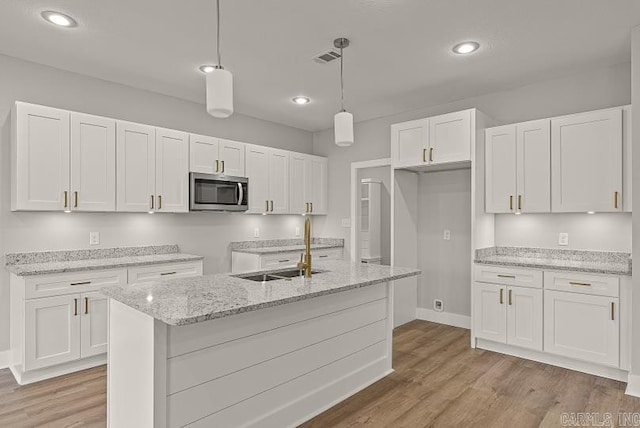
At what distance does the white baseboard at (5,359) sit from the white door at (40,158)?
1298 mm

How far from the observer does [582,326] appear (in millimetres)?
3344

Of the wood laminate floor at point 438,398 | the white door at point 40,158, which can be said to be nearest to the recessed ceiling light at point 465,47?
the wood laminate floor at point 438,398

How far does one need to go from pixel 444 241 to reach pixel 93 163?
410 centimetres

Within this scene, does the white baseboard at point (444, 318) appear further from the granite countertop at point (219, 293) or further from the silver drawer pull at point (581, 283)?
the granite countertop at point (219, 293)

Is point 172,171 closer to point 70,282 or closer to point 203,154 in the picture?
point 203,154

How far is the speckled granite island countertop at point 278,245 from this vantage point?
4992mm

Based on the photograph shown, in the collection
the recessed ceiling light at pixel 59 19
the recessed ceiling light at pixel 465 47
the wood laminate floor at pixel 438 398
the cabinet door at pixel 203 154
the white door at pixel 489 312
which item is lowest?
the wood laminate floor at pixel 438 398

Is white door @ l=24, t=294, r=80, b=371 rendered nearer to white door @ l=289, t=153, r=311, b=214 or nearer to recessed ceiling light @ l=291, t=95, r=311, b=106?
white door @ l=289, t=153, r=311, b=214

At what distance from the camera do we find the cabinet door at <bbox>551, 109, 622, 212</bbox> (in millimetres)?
3336

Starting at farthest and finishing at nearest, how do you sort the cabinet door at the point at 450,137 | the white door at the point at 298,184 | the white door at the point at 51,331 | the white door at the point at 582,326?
the white door at the point at 298,184 < the cabinet door at the point at 450,137 < the white door at the point at 582,326 < the white door at the point at 51,331

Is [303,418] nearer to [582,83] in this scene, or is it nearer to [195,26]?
[195,26]

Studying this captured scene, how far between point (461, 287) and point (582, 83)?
2587 millimetres

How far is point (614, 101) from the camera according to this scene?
3.62 m

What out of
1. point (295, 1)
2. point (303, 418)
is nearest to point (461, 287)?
point (303, 418)
